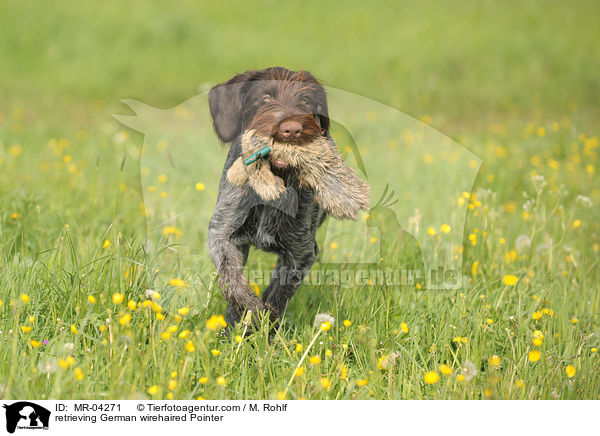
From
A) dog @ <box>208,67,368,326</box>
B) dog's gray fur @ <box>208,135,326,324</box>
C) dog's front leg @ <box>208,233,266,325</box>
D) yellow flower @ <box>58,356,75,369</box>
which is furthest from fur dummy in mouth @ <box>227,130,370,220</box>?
yellow flower @ <box>58,356,75,369</box>

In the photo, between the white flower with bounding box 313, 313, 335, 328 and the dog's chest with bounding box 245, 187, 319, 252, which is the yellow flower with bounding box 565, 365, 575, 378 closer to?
the white flower with bounding box 313, 313, 335, 328

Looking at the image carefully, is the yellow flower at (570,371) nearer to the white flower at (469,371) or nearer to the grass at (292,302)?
the grass at (292,302)

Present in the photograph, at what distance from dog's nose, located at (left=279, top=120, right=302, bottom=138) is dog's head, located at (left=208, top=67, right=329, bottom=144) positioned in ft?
0.43

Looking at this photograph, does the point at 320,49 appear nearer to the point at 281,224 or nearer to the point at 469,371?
the point at 281,224

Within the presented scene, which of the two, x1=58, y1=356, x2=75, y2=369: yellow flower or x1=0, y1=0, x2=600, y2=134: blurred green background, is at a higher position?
x1=0, y1=0, x2=600, y2=134: blurred green background

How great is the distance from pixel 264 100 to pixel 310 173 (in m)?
0.49

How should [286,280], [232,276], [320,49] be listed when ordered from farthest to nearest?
[320,49] < [286,280] < [232,276]

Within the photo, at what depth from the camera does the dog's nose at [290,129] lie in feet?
7.88

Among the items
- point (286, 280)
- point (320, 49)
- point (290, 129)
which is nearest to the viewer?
point (290, 129)

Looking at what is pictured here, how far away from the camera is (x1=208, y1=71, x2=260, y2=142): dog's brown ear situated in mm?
2773

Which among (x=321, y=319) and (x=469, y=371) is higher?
(x=321, y=319)
